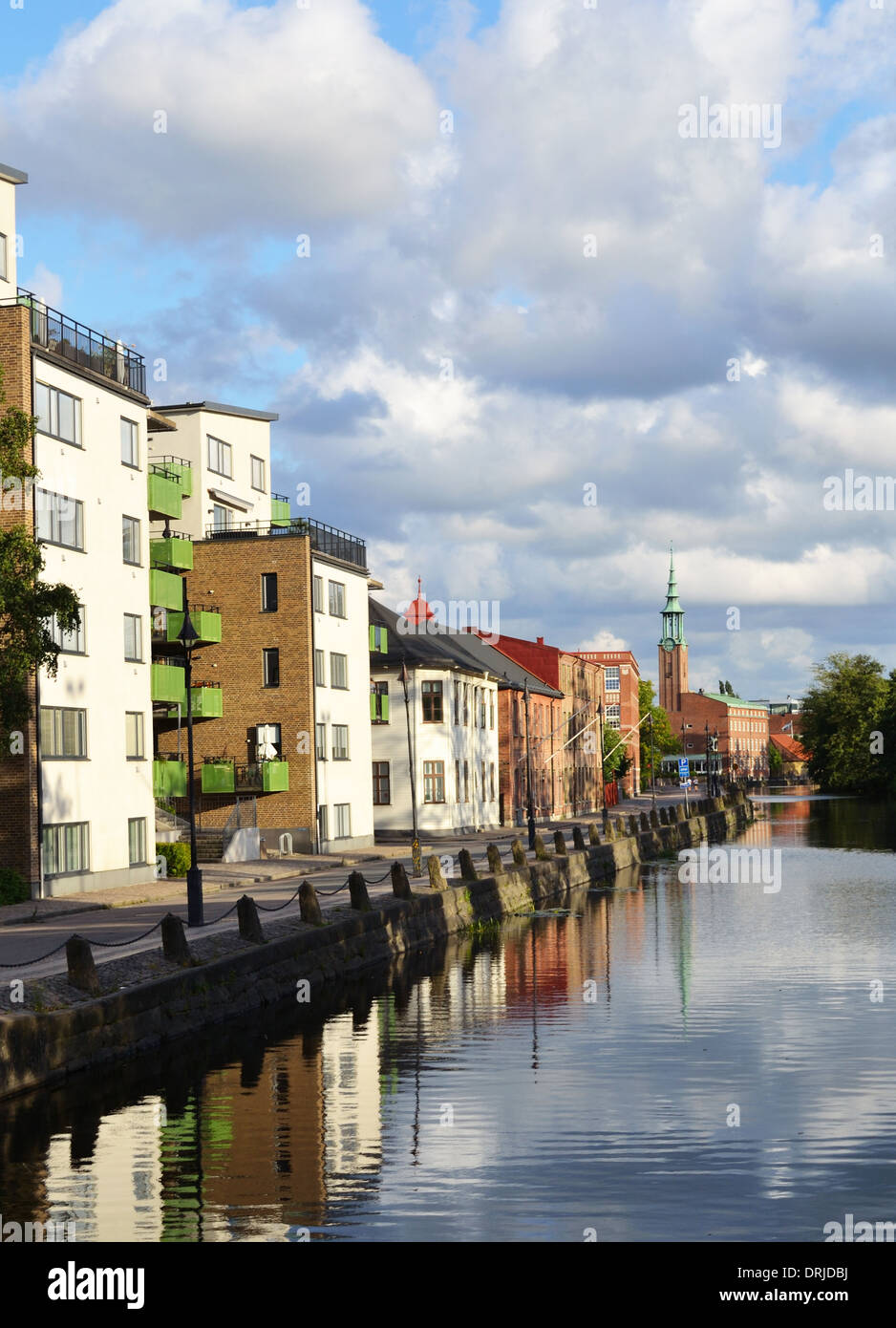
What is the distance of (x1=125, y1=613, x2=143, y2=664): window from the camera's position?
4897 cm

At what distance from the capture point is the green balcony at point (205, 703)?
5800 cm

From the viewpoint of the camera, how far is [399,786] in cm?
7819

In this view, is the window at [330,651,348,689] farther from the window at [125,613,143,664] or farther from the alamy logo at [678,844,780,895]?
the window at [125,613,143,664]

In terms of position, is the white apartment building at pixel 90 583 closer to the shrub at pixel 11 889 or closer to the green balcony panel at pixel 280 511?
the shrub at pixel 11 889

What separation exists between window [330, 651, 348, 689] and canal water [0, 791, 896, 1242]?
3440cm

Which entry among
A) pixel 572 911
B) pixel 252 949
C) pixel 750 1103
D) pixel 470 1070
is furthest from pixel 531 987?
pixel 572 911

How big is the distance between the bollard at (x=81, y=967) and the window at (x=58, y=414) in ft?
76.4

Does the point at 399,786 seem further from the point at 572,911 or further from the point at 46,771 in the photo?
the point at 46,771

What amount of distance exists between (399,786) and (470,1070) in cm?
5683

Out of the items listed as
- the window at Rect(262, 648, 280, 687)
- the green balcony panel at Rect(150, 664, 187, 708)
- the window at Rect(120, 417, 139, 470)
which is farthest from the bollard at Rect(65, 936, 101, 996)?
the window at Rect(262, 648, 280, 687)

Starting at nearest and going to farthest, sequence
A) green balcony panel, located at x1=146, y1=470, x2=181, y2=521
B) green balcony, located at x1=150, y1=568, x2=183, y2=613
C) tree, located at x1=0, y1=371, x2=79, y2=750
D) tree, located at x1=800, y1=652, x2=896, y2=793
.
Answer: tree, located at x1=0, y1=371, x2=79, y2=750 → green balcony panel, located at x1=146, y1=470, x2=181, y2=521 → green balcony, located at x1=150, y1=568, x2=183, y2=613 → tree, located at x1=800, y1=652, x2=896, y2=793

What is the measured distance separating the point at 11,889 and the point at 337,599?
95.2 ft

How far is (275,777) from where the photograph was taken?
60375mm
